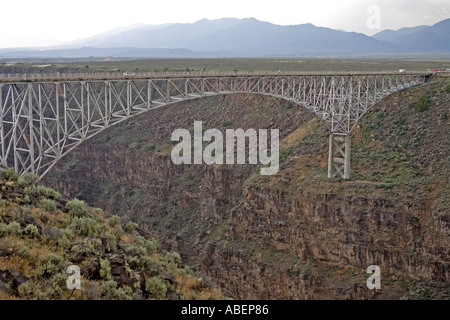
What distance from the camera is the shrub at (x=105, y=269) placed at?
14.6 m

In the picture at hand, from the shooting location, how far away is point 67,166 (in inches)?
3226

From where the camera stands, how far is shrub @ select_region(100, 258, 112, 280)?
14648 millimetres

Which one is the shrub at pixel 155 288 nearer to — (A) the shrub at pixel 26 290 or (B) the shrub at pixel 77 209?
(A) the shrub at pixel 26 290

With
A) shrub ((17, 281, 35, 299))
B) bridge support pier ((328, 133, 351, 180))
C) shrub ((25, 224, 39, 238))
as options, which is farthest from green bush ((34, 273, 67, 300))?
bridge support pier ((328, 133, 351, 180))

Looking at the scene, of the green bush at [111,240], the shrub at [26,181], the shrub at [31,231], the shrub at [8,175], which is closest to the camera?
the shrub at [31,231]

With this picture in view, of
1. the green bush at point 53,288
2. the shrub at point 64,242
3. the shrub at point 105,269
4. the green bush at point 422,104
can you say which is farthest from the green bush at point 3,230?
the green bush at point 422,104

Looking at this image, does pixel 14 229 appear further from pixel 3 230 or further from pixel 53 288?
pixel 53 288

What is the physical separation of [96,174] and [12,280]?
67.8 metres

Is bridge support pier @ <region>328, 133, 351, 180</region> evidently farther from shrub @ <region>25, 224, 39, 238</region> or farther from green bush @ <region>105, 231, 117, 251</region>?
shrub @ <region>25, 224, 39, 238</region>

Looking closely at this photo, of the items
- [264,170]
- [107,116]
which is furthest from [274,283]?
[107,116]

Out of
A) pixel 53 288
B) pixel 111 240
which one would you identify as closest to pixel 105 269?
pixel 53 288

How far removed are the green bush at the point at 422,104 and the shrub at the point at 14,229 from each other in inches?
1899
